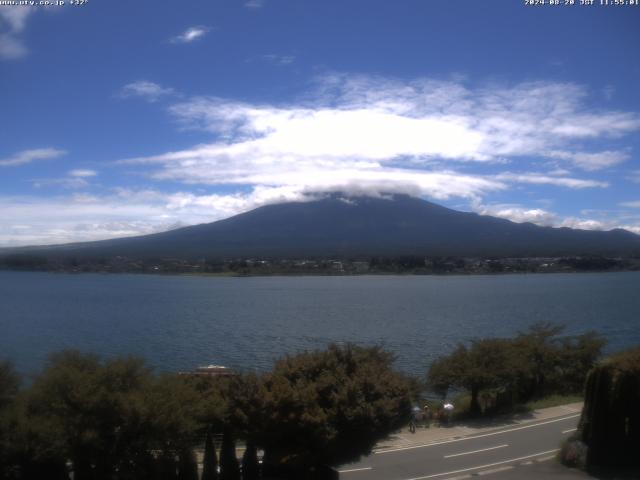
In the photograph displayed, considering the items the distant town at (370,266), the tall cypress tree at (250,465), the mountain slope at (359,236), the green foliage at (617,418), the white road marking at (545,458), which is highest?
the mountain slope at (359,236)

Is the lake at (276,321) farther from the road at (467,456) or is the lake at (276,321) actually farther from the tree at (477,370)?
the road at (467,456)

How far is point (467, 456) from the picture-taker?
13078 millimetres

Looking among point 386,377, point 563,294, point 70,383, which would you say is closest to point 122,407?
point 70,383

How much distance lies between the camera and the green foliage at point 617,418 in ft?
37.4

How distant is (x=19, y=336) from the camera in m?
38.9

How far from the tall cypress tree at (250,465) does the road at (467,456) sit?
169 centimetres

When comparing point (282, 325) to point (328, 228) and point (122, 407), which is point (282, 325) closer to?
point (122, 407)

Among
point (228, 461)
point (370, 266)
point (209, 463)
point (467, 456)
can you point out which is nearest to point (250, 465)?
point (228, 461)

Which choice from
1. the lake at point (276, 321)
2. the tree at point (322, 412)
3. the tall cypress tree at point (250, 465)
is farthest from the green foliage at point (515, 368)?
the tall cypress tree at point (250, 465)

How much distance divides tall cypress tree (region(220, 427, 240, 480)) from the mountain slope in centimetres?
11680

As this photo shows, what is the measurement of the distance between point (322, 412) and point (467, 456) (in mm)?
4368

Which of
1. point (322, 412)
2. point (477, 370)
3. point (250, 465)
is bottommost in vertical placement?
point (250, 465)

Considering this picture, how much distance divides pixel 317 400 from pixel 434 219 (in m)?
158

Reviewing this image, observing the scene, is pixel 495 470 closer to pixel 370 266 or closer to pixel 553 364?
pixel 553 364
